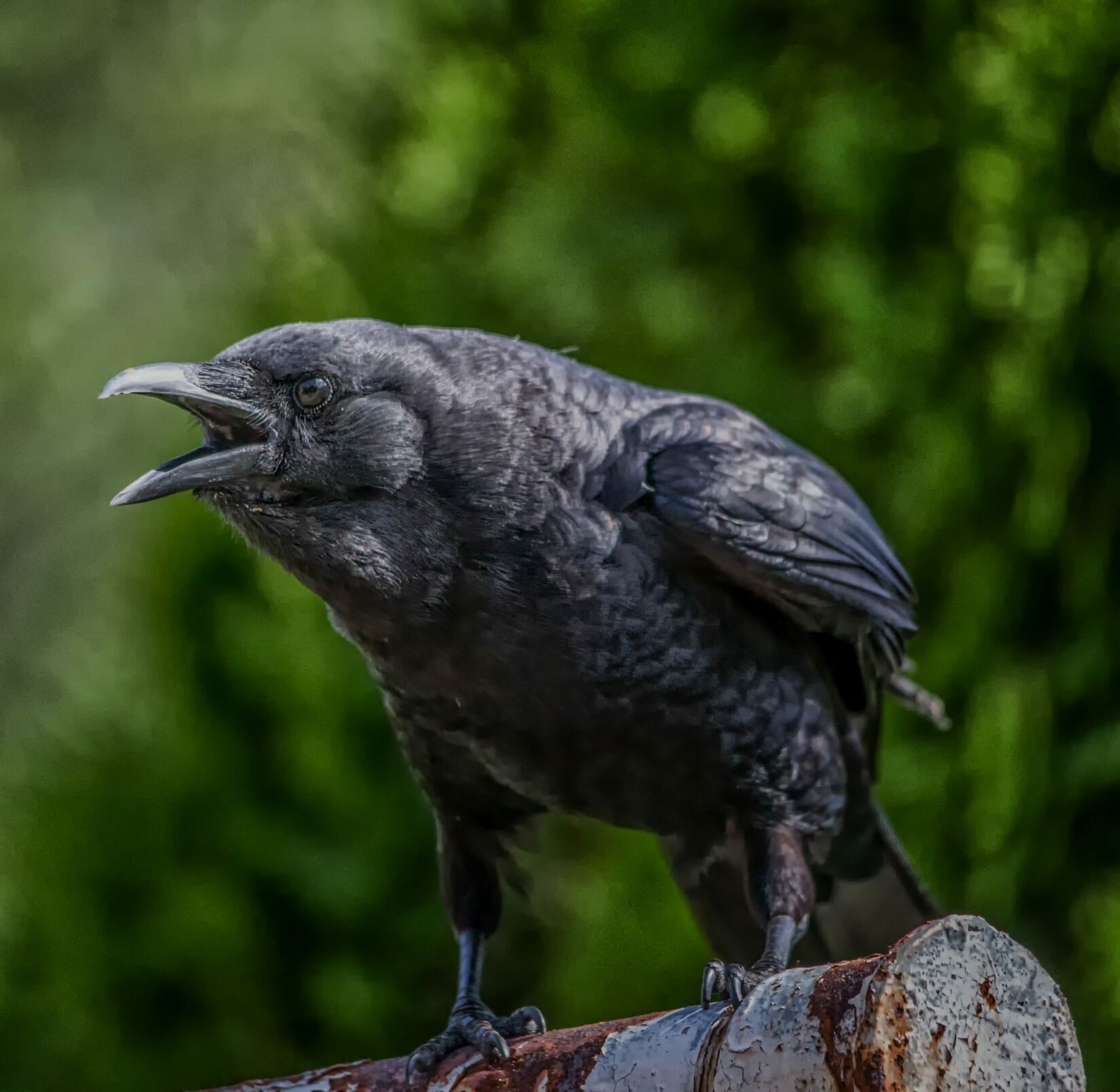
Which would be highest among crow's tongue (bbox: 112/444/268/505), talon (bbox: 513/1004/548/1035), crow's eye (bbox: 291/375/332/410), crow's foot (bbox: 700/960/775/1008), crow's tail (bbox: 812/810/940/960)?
crow's eye (bbox: 291/375/332/410)

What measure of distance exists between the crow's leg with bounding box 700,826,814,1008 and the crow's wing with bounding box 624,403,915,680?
0.34 meters

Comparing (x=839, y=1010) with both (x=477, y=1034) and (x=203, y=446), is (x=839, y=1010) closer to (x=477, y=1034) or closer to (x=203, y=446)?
(x=477, y=1034)

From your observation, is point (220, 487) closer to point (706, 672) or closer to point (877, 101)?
point (706, 672)

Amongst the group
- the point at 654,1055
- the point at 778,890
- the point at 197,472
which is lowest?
the point at 778,890

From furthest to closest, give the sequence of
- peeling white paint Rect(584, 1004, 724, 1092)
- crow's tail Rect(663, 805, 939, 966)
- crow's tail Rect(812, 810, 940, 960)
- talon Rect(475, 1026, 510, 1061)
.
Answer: crow's tail Rect(812, 810, 940, 960), crow's tail Rect(663, 805, 939, 966), talon Rect(475, 1026, 510, 1061), peeling white paint Rect(584, 1004, 724, 1092)

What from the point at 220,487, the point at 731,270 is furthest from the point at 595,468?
A: the point at 731,270

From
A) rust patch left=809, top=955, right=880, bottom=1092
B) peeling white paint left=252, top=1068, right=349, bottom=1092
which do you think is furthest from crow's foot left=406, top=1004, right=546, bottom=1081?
rust patch left=809, top=955, right=880, bottom=1092

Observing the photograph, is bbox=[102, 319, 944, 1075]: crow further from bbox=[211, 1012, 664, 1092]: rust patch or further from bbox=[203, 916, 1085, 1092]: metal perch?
bbox=[203, 916, 1085, 1092]: metal perch

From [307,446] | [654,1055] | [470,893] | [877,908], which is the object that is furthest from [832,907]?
[307,446]

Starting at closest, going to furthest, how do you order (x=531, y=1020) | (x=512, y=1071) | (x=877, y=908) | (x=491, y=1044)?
(x=512, y=1071) → (x=491, y=1044) → (x=531, y=1020) → (x=877, y=908)

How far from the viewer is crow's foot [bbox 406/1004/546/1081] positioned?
1.93 metres

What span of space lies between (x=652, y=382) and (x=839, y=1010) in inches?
86.8

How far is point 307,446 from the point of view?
200cm

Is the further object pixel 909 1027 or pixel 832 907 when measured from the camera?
pixel 832 907
